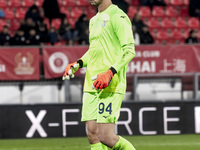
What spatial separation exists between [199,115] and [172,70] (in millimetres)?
1105

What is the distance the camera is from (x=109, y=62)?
5.01 metres

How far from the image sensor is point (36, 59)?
406 inches

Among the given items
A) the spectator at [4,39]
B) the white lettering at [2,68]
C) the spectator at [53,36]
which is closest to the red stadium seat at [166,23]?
the spectator at [53,36]

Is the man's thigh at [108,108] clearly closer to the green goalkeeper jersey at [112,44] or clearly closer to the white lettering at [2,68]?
the green goalkeeper jersey at [112,44]

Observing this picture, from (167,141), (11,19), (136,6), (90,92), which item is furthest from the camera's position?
(136,6)

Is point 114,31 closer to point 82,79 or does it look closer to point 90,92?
point 90,92

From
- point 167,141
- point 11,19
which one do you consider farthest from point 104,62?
point 11,19

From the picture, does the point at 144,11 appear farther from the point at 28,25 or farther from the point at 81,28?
the point at 28,25

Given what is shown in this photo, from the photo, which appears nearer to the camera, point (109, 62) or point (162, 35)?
point (109, 62)

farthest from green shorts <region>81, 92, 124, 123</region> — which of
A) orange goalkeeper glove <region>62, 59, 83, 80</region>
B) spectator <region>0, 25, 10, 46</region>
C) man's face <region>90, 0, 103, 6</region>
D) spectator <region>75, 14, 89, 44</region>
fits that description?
spectator <region>75, 14, 89, 44</region>

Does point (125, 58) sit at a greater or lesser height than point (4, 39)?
lesser

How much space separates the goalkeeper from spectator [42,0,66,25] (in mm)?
9305

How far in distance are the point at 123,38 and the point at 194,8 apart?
1172cm

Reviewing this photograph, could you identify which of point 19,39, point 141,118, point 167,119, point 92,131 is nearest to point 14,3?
point 19,39
